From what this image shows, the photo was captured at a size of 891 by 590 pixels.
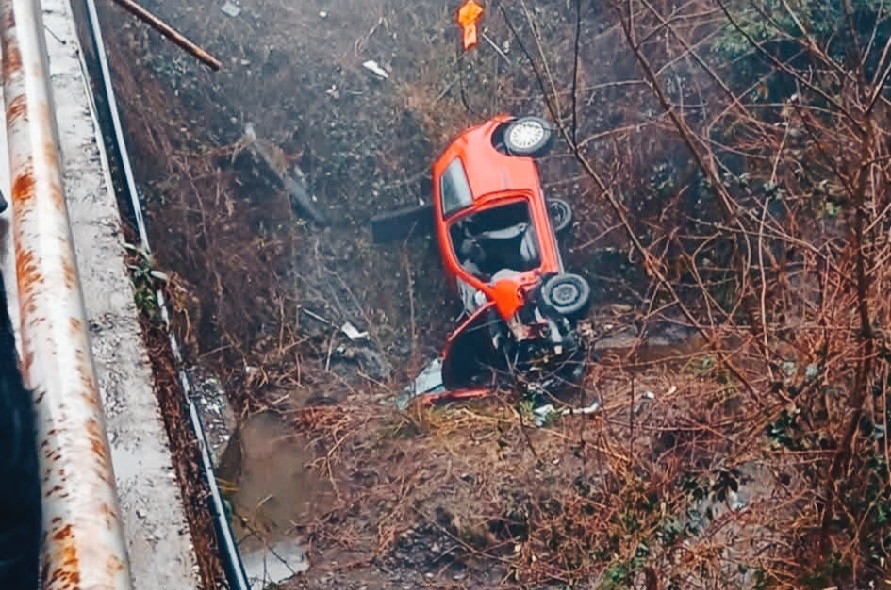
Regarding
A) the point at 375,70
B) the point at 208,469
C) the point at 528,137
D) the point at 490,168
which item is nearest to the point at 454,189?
the point at 490,168

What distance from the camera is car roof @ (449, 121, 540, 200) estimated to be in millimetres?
8180

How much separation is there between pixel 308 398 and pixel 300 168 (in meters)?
2.55

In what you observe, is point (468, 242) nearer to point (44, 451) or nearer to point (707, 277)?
point (707, 277)

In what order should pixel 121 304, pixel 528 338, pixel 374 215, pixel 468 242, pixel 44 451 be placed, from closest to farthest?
pixel 44 451
pixel 121 304
pixel 528 338
pixel 468 242
pixel 374 215

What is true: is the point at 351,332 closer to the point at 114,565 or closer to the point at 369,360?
A: the point at 369,360

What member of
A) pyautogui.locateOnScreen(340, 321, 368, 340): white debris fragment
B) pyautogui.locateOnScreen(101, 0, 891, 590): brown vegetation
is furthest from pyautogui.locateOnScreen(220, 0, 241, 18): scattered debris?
pyautogui.locateOnScreen(340, 321, 368, 340): white debris fragment

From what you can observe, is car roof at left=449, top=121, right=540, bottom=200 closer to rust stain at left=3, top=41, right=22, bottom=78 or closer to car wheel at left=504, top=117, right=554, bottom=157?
car wheel at left=504, top=117, right=554, bottom=157

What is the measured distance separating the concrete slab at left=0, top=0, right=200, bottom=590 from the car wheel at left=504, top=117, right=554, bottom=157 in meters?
4.39

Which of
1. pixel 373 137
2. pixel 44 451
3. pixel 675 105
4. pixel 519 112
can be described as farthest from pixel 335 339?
pixel 44 451

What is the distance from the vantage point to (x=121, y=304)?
3.70m

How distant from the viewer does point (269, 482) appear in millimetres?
7613

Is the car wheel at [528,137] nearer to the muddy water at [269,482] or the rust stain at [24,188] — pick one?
the muddy water at [269,482]

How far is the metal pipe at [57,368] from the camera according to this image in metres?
1.71

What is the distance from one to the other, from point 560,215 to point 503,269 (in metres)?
0.79
